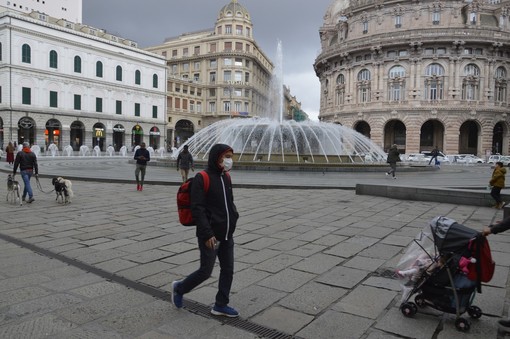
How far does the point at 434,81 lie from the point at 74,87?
144 feet

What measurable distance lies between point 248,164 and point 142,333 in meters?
16.2

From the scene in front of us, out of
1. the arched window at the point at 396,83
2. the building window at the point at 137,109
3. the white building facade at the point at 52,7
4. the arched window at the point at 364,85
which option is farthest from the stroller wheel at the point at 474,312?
the white building facade at the point at 52,7

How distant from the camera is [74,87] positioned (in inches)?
1845

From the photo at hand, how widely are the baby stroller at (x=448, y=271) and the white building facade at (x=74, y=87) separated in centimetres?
4633

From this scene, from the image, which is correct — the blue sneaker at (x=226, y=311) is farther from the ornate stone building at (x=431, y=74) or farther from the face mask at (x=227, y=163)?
the ornate stone building at (x=431, y=74)

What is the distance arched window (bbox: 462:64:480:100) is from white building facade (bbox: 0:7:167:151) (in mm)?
40337

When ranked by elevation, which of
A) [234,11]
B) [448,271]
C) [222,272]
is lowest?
[222,272]

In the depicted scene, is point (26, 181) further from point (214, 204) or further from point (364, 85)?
point (364, 85)

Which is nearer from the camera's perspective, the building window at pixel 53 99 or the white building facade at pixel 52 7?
the building window at pixel 53 99

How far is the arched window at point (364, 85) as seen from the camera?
51.2 m

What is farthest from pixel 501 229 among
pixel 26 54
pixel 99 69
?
pixel 99 69

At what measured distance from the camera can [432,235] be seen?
3.59 m

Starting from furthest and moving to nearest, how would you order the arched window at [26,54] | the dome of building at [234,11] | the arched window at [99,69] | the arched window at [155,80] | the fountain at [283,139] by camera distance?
the dome of building at [234,11] < the arched window at [155,80] < the arched window at [99,69] < the arched window at [26,54] < the fountain at [283,139]

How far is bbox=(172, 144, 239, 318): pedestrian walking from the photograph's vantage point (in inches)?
131
